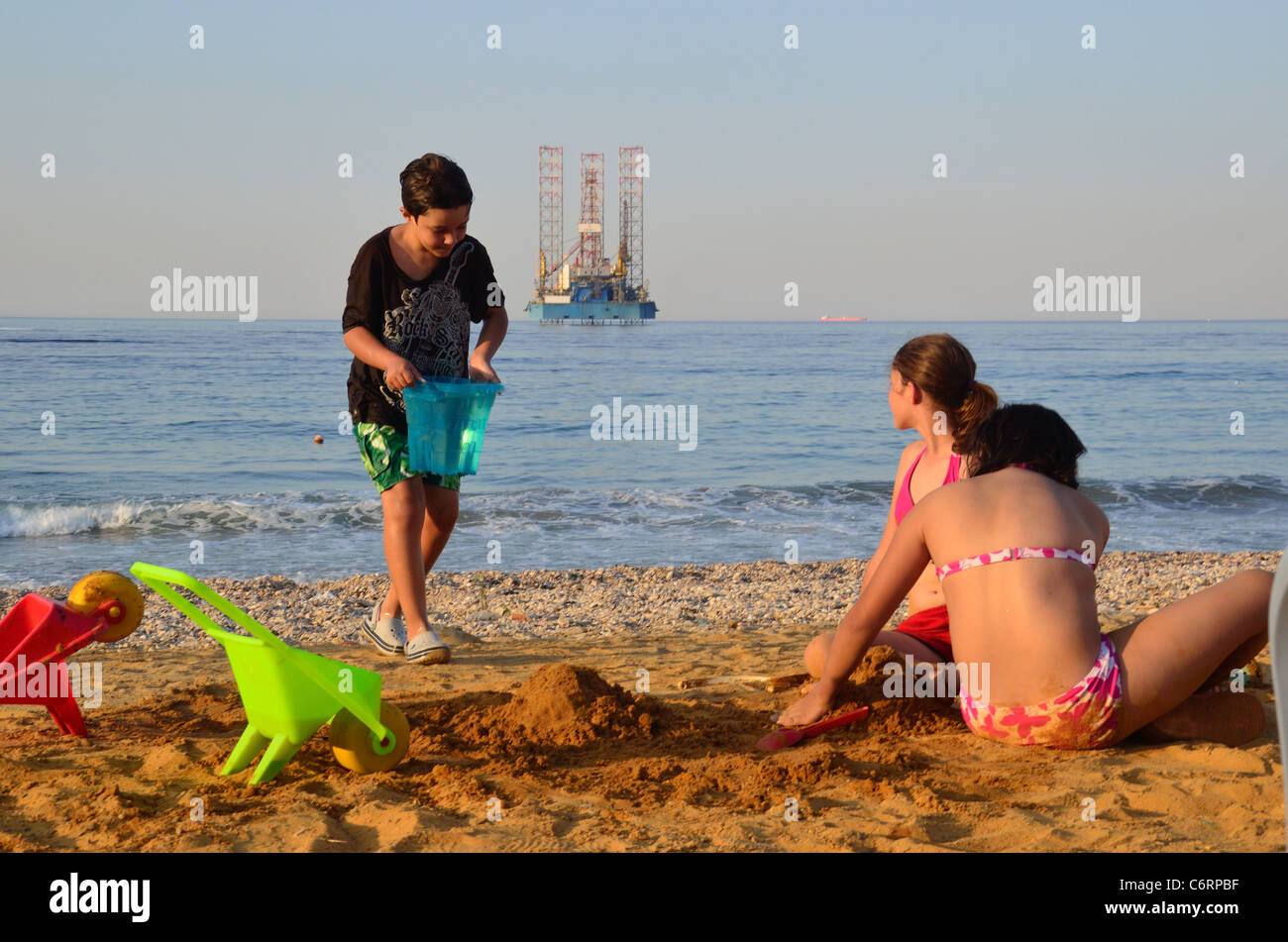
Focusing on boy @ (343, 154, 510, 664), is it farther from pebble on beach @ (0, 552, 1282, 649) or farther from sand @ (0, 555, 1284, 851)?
pebble on beach @ (0, 552, 1282, 649)

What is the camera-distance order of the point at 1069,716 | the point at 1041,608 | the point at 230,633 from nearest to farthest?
the point at 230,633 → the point at 1041,608 → the point at 1069,716

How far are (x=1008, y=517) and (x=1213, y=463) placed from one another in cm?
1261

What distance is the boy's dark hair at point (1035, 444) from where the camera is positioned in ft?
9.53

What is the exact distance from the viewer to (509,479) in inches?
489

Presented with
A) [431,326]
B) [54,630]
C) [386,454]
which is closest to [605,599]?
[386,454]

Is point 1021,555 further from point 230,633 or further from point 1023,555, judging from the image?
point 230,633

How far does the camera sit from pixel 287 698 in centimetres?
259

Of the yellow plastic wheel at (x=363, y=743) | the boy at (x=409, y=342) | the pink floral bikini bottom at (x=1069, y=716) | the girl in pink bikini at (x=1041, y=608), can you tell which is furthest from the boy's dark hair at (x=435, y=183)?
the pink floral bikini bottom at (x=1069, y=716)

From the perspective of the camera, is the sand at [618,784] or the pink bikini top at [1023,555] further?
the pink bikini top at [1023,555]

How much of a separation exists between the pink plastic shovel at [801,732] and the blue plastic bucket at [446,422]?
1.57 metres

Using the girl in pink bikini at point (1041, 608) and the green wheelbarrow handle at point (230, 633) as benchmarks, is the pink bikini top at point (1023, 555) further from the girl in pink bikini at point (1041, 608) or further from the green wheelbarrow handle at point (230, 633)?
the green wheelbarrow handle at point (230, 633)

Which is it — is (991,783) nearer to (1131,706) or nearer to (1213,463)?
(1131,706)

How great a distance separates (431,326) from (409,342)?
0.11 meters

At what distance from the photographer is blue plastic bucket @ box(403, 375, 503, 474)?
3.96m
